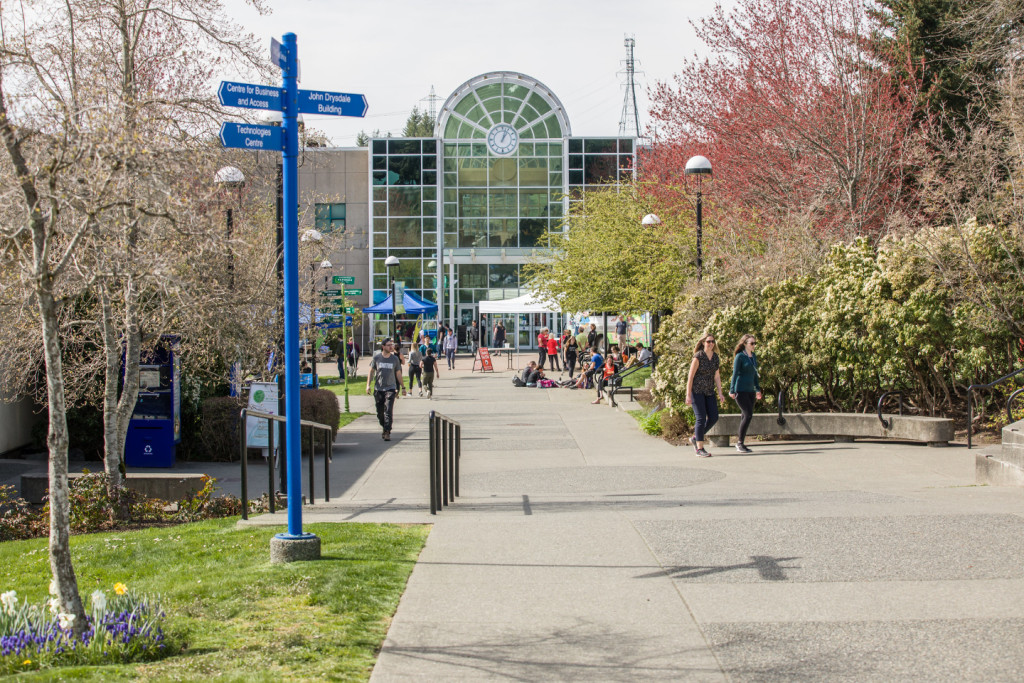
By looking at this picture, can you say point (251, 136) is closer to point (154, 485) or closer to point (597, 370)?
point (154, 485)

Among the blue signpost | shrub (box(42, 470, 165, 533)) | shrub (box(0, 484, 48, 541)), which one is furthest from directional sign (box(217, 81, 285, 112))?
shrub (box(0, 484, 48, 541))

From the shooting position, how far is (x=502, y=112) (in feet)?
186

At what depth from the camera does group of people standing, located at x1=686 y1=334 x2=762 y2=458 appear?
14.3 m

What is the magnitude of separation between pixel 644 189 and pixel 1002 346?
16280 mm

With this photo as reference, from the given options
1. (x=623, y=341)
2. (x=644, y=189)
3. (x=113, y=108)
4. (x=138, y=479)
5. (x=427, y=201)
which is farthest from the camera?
(x=427, y=201)

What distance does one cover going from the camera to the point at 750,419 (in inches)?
581

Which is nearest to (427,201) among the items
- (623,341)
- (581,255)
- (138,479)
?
(623,341)

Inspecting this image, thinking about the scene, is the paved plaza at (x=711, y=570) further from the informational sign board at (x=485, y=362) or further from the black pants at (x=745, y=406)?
Result: the informational sign board at (x=485, y=362)

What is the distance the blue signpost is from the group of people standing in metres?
8.09

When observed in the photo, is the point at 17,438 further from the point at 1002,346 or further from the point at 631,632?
the point at 1002,346

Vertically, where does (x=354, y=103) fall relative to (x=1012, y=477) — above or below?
above

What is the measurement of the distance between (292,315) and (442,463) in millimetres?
4309

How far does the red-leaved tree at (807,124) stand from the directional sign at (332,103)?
13427 mm

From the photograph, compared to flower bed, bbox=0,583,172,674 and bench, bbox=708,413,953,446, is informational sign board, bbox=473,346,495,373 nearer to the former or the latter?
bench, bbox=708,413,953,446
